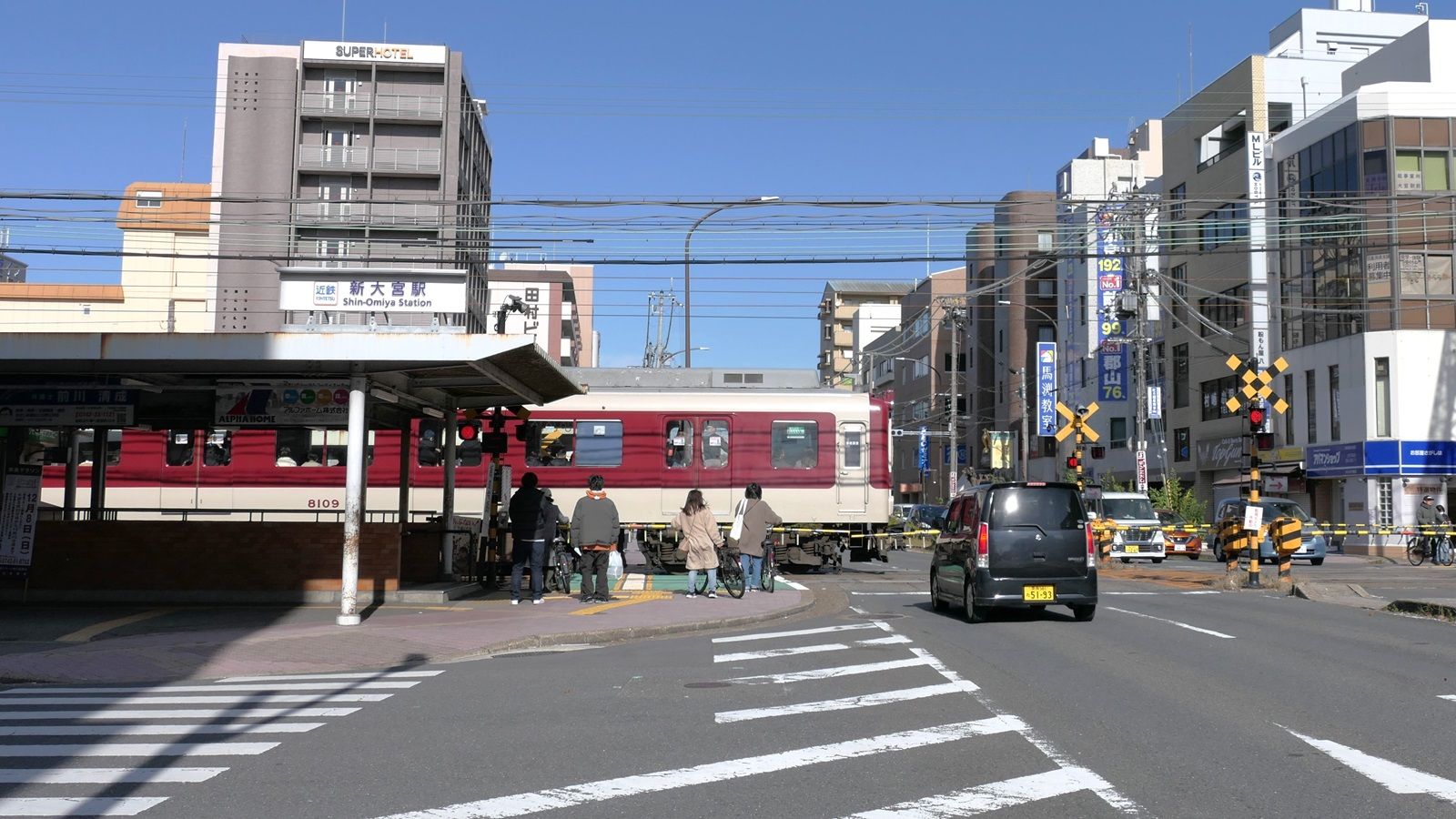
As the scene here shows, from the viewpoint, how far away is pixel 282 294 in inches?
750

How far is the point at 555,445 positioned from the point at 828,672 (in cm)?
1633

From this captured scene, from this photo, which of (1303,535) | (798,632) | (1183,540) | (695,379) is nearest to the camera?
(798,632)

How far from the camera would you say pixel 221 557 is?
1958cm

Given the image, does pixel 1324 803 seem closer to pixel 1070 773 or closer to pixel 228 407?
pixel 1070 773

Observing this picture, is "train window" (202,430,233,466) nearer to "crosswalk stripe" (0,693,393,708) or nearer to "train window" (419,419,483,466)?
"train window" (419,419,483,466)

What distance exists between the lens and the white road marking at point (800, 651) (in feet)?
44.2

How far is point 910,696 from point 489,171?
70.3 metres

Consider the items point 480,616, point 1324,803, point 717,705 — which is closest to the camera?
point 1324,803

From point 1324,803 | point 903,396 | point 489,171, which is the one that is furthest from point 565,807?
point 903,396

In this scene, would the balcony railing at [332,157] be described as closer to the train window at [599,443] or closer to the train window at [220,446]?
the train window at [220,446]

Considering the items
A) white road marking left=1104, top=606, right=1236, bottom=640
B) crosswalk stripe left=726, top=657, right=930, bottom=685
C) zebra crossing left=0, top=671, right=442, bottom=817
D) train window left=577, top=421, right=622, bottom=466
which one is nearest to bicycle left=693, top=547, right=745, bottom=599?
white road marking left=1104, top=606, right=1236, bottom=640

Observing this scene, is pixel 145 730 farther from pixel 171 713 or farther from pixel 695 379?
pixel 695 379

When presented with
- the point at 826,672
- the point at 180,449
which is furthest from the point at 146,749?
the point at 180,449

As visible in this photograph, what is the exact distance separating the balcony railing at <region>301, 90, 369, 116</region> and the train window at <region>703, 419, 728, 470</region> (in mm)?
39883
